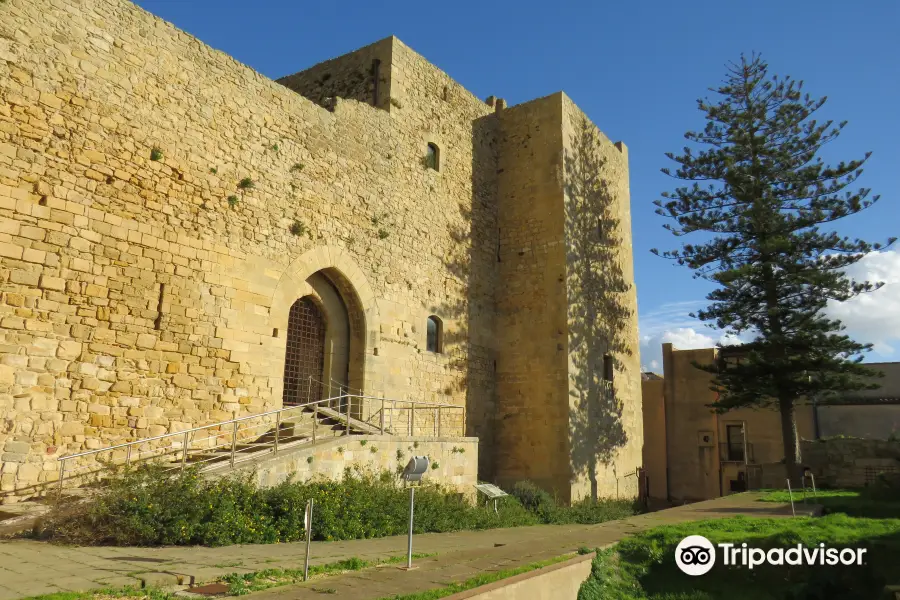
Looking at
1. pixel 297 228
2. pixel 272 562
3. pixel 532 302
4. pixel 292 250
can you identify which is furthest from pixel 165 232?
pixel 532 302

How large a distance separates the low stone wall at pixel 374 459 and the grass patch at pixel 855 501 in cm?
555

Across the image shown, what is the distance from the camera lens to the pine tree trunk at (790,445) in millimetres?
15750

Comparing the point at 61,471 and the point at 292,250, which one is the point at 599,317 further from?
the point at 61,471

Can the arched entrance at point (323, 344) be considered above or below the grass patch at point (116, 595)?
above

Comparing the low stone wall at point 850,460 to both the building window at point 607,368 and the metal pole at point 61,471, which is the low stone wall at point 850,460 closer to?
the building window at point 607,368

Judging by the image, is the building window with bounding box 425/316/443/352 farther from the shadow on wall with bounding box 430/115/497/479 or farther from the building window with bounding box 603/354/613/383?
the building window with bounding box 603/354/613/383

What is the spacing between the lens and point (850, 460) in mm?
15727

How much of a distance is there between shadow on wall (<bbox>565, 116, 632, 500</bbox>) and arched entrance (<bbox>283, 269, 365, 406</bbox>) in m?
Answer: 5.45

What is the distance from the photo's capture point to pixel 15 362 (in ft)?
28.0

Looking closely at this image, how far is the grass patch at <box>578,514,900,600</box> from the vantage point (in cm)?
552

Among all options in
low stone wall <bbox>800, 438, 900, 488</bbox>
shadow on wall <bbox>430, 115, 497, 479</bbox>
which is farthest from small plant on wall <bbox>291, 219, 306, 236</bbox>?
low stone wall <bbox>800, 438, 900, 488</bbox>

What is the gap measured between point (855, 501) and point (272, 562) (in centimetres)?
1008

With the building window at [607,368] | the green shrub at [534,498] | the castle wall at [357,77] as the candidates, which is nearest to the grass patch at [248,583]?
the green shrub at [534,498]

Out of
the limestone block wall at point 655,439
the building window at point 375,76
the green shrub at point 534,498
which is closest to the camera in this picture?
the green shrub at point 534,498
